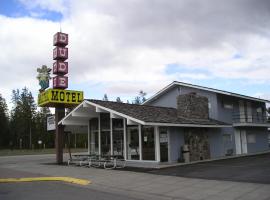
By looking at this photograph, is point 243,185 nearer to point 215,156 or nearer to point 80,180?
point 80,180

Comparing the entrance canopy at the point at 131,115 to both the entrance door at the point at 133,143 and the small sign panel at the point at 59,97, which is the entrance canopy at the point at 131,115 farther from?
the entrance door at the point at 133,143

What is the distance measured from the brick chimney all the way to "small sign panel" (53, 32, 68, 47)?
1032cm

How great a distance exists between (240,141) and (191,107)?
8.03 metres

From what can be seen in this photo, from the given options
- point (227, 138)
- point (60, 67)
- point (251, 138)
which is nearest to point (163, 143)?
point (227, 138)

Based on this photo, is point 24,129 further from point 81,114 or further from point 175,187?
point 175,187

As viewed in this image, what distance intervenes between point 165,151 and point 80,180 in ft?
26.3

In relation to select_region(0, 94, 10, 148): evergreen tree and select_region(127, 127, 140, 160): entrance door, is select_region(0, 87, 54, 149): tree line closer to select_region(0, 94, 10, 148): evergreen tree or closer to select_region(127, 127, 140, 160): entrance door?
select_region(0, 94, 10, 148): evergreen tree

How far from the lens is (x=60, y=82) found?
90.7 ft

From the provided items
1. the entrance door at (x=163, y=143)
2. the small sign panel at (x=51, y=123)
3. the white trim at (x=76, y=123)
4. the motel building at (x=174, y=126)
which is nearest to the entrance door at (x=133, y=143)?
the motel building at (x=174, y=126)

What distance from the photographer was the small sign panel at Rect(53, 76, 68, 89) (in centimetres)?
2756

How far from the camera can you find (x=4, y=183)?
15531 mm

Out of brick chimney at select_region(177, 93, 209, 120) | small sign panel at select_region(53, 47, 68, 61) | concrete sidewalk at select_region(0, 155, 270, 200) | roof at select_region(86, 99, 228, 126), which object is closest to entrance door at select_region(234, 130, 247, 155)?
brick chimney at select_region(177, 93, 209, 120)

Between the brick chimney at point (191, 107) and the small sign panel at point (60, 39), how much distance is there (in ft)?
33.9

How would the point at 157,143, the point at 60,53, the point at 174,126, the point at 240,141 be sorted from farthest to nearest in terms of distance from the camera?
the point at 240,141
the point at 60,53
the point at 174,126
the point at 157,143
